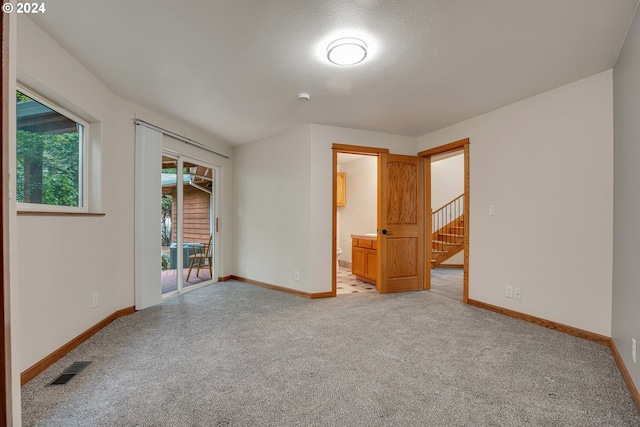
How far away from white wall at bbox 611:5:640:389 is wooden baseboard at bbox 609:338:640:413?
0.04 meters

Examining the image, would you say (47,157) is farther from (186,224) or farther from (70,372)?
(186,224)

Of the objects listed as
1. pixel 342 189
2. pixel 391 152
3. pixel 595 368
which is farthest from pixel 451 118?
pixel 342 189

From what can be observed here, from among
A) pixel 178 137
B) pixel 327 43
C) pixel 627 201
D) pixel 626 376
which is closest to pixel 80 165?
pixel 178 137

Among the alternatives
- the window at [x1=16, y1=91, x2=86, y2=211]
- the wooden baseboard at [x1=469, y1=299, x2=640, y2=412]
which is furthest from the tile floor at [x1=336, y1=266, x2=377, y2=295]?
the window at [x1=16, y1=91, x2=86, y2=211]

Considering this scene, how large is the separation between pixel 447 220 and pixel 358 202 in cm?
254

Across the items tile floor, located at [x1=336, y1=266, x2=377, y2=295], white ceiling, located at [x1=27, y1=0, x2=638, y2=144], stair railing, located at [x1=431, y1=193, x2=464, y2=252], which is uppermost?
white ceiling, located at [x1=27, y1=0, x2=638, y2=144]

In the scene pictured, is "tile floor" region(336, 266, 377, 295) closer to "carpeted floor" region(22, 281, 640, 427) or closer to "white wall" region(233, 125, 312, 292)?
"white wall" region(233, 125, 312, 292)

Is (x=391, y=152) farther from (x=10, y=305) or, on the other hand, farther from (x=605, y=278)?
(x=10, y=305)

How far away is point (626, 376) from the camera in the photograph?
1870 millimetres

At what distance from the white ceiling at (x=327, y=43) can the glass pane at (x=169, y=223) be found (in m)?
0.93

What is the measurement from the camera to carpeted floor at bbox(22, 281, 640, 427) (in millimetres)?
1576

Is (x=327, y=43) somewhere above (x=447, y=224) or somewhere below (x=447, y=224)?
above

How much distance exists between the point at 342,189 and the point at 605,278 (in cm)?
483

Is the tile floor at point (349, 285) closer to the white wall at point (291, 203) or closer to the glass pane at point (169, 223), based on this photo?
the white wall at point (291, 203)
